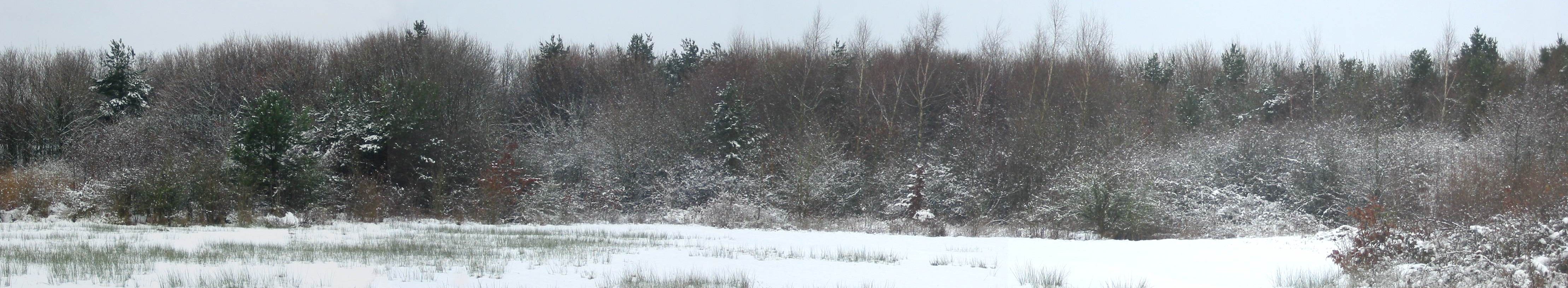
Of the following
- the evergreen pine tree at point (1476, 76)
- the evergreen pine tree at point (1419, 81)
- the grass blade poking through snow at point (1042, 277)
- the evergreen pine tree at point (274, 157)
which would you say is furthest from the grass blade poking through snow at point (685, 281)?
the evergreen pine tree at point (1419, 81)

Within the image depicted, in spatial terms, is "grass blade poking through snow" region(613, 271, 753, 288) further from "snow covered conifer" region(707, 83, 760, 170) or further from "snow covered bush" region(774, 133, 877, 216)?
"snow covered conifer" region(707, 83, 760, 170)

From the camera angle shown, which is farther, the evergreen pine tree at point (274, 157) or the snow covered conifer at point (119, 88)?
the snow covered conifer at point (119, 88)

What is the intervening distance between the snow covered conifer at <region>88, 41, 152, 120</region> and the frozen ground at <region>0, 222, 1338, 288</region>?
84.3 feet

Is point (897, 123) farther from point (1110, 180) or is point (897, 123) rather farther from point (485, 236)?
point (485, 236)

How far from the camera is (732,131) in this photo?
37.8 meters

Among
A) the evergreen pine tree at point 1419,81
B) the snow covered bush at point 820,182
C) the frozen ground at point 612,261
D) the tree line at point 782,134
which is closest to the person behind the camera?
the frozen ground at point 612,261

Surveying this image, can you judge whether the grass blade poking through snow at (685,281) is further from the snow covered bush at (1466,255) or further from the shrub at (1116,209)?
the shrub at (1116,209)

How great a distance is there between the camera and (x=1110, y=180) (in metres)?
24.3

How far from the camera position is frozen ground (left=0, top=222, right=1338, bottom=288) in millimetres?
9602

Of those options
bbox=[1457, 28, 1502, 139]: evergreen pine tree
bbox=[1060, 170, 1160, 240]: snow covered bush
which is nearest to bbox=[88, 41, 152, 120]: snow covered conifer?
bbox=[1060, 170, 1160, 240]: snow covered bush

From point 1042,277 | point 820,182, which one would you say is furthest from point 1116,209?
point 1042,277

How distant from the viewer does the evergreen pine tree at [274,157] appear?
2717cm

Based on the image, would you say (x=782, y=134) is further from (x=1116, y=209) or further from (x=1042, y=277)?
(x=1042, y=277)

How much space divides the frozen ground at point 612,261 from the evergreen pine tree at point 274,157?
764 centimetres
